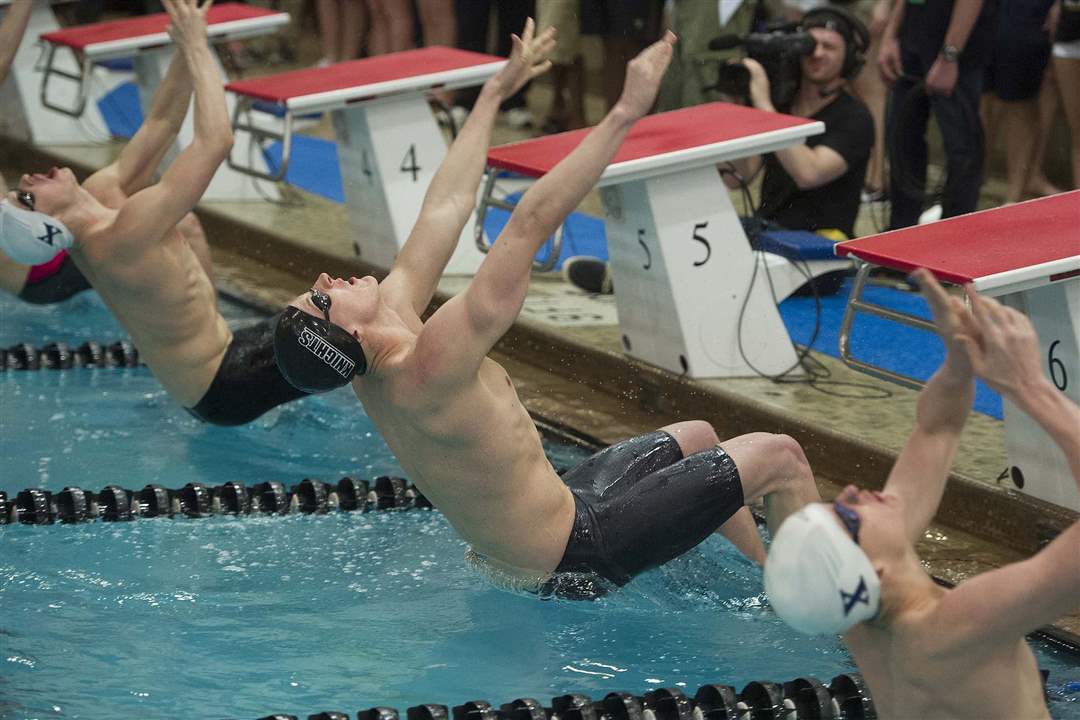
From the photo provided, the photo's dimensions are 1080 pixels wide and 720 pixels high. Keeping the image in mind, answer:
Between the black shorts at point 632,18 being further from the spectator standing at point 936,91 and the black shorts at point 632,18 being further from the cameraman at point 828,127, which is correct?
the cameraman at point 828,127

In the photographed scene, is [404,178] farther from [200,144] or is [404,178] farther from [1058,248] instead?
[1058,248]

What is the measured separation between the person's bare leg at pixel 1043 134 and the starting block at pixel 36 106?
521 cm

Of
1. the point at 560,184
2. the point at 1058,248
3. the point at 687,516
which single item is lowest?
the point at 687,516

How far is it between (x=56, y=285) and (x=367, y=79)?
4.76ft

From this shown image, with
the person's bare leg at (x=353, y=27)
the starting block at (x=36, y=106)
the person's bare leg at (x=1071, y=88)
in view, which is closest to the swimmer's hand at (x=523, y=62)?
the person's bare leg at (x=1071, y=88)

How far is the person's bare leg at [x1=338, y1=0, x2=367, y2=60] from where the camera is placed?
29.9ft

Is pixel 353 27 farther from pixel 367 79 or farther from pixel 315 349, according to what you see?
pixel 315 349

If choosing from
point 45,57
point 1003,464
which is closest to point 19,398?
point 1003,464

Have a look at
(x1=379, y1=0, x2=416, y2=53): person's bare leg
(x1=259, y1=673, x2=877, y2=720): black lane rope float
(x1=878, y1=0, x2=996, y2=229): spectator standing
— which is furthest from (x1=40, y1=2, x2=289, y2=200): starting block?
(x1=259, y1=673, x2=877, y2=720): black lane rope float

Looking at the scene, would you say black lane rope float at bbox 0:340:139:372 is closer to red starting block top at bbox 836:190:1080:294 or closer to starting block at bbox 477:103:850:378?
starting block at bbox 477:103:850:378

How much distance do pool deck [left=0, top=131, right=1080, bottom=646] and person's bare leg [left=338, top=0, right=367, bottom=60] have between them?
7.92 ft

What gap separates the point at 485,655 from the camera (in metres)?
3.54

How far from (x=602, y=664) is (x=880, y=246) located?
1.22 m

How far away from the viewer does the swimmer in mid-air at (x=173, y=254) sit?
4461 mm
